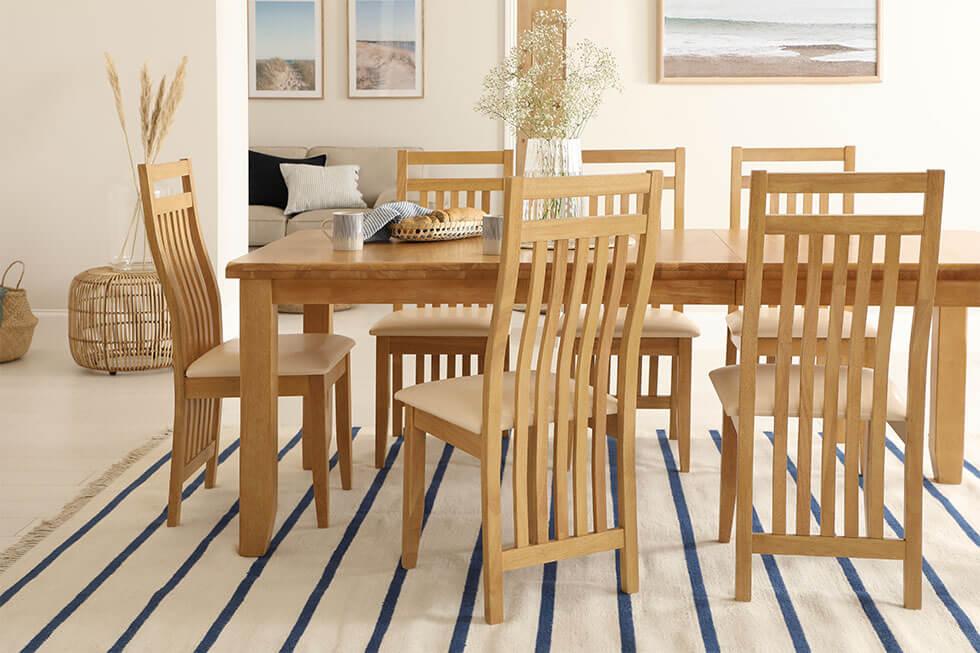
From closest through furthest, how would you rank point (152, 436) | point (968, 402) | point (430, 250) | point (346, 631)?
point (346, 631)
point (430, 250)
point (152, 436)
point (968, 402)

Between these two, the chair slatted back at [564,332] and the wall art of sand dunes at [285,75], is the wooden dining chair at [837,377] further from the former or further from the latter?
the wall art of sand dunes at [285,75]

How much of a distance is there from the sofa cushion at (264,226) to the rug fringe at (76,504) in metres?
3.55

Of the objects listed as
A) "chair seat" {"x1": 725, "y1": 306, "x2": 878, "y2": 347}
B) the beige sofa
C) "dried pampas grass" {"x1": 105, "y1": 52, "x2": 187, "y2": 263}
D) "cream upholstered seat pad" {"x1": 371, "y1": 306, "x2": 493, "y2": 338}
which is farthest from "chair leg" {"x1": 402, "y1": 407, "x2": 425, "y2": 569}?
the beige sofa

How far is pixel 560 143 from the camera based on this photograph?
2.84m

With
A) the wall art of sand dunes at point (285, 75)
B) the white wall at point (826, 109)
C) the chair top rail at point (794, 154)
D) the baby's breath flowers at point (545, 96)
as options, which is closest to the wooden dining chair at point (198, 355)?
the baby's breath flowers at point (545, 96)

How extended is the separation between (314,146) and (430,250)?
218 inches

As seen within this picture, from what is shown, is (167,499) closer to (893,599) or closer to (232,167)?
(893,599)

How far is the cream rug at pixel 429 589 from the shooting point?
219 centimetres

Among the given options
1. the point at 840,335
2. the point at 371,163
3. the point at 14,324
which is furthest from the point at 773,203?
the point at 371,163

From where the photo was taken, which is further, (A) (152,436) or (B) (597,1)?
(B) (597,1)

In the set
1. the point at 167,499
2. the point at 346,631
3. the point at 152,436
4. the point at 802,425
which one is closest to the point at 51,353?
the point at 152,436

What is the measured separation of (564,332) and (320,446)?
0.80m

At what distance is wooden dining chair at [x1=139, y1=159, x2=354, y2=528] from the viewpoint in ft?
8.93

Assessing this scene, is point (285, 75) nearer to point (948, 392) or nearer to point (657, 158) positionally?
point (657, 158)
